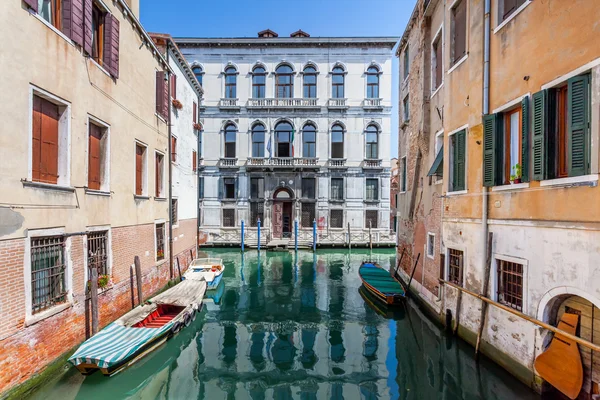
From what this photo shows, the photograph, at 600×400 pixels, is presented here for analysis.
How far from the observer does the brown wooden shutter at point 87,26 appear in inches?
252

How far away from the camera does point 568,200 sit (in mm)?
4547

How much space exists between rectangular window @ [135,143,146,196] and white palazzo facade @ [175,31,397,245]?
13.6 m

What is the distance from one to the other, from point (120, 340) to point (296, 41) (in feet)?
72.9

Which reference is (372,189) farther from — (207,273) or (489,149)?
(489,149)

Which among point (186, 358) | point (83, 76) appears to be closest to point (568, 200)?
point (186, 358)

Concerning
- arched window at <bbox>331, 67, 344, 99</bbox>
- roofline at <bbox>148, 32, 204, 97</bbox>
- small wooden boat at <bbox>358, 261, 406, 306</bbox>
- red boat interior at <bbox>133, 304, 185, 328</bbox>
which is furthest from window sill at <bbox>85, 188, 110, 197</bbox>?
arched window at <bbox>331, 67, 344, 99</bbox>

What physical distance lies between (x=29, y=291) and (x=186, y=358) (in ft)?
10.6

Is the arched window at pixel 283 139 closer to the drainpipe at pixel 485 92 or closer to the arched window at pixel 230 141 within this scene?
the arched window at pixel 230 141

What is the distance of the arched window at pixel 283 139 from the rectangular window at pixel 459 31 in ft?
52.9

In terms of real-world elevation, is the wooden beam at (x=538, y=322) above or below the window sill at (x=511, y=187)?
below

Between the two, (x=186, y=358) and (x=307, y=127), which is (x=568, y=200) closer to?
(x=186, y=358)

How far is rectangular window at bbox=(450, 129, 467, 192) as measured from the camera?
7.41 metres

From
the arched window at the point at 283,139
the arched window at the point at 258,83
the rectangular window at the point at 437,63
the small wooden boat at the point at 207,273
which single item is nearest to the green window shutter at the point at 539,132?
the rectangular window at the point at 437,63

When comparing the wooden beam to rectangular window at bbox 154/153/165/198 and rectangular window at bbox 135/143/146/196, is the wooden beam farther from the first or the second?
→ rectangular window at bbox 154/153/165/198
